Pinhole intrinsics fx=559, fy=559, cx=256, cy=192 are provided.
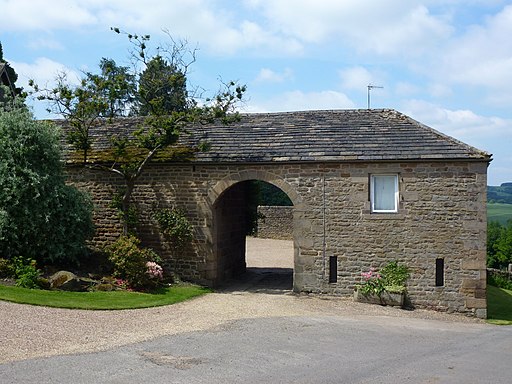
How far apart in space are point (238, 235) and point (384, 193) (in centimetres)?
610

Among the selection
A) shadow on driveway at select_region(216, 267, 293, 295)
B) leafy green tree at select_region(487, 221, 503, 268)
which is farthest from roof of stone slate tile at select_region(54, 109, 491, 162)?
leafy green tree at select_region(487, 221, 503, 268)

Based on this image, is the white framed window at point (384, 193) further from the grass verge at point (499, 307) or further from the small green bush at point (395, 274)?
the grass verge at point (499, 307)

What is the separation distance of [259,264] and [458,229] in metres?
10.2

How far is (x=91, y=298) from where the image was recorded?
1350 cm

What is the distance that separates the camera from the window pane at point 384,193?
1616cm

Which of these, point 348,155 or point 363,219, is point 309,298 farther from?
point 348,155

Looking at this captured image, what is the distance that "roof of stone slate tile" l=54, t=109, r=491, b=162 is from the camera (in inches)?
632

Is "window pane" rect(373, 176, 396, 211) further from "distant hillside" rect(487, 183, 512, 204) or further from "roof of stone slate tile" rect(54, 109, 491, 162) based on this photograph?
"distant hillside" rect(487, 183, 512, 204)

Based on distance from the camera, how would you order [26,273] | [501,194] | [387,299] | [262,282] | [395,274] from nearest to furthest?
1. [26,273]
2. [387,299]
3. [395,274]
4. [262,282]
5. [501,194]

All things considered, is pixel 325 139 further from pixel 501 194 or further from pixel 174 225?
pixel 501 194

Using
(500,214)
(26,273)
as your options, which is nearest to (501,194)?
(500,214)

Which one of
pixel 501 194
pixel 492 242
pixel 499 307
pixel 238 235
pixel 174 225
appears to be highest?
pixel 501 194

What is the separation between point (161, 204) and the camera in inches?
695

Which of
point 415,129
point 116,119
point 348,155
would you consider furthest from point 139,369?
point 116,119
